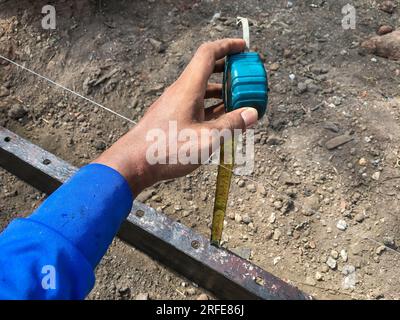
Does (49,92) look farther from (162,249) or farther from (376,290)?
(376,290)

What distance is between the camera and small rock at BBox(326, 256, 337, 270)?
2.13m

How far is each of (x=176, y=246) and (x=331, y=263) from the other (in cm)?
71

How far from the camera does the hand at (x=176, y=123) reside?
1.50 meters

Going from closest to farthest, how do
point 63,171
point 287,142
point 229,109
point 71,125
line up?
point 229,109 < point 63,171 < point 287,142 < point 71,125

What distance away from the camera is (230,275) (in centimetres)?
196

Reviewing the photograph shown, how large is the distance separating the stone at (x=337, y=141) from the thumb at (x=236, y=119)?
103cm

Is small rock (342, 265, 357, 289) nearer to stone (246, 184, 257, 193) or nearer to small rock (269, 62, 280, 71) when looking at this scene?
stone (246, 184, 257, 193)

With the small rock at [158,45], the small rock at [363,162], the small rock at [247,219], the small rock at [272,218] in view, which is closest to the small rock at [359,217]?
the small rock at [363,162]

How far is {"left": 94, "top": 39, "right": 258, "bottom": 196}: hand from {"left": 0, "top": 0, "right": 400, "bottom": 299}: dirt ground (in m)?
0.82

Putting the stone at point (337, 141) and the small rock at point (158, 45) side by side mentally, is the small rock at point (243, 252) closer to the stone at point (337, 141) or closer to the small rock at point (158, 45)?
the stone at point (337, 141)

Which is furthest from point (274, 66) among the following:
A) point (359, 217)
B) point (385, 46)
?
point (359, 217)

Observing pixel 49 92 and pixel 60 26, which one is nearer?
pixel 49 92

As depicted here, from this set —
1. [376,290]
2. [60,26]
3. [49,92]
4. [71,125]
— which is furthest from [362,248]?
[60,26]

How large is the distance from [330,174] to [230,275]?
768mm
